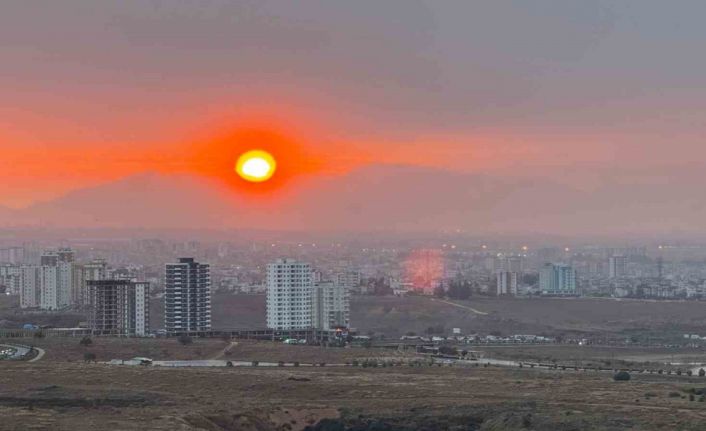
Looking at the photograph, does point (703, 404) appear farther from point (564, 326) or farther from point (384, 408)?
point (564, 326)

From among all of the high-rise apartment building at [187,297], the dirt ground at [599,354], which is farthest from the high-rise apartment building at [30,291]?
the dirt ground at [599,354]

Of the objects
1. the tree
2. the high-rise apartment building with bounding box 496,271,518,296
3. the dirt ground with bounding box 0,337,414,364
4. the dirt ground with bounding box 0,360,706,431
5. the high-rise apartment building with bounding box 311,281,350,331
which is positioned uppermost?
the high-rise apartment building with bounding box 496,271,518,296

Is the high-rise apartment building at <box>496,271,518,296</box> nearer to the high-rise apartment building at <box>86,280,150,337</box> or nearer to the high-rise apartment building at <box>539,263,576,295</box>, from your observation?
the high-rise apartment building at <box>539,263,576,295</box>

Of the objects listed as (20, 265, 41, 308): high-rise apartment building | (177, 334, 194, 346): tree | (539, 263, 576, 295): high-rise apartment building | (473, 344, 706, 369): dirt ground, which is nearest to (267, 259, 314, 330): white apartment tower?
(177, 334, 194, 346): tree

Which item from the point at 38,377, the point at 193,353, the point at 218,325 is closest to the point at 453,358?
the point at 193,353

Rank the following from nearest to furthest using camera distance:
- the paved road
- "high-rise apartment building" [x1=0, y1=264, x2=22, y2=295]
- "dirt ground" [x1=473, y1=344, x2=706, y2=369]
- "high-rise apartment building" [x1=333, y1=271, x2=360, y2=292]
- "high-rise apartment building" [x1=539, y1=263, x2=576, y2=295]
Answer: the paved road, "dirt ground" [x1=473, y1=344, x2=706, y2=369], "high-rise apartment building" [x1=0, y1=264, x2=22, y2=295], "high-rise apartment building" [x1=333, y1=271, x2=360, y2=292], "high-rise apartment building" [x1=539, y1=263, x2=576, y2=295]

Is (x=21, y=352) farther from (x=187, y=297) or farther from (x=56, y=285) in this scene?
(x=56, y=285)

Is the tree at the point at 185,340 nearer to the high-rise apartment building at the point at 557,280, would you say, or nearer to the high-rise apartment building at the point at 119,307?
the high-rise apartment building at the point at 119,307
